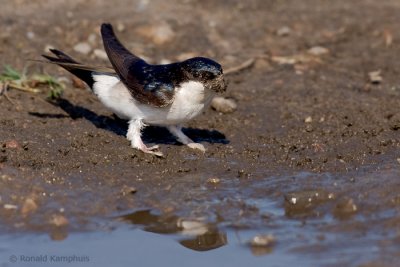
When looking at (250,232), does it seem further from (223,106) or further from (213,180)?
(223,106)

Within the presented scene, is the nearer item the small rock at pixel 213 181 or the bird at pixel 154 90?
the small rock at pixel 213 181

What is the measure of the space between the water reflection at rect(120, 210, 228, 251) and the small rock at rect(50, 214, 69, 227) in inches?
12.9

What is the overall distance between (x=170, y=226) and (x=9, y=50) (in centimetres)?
377

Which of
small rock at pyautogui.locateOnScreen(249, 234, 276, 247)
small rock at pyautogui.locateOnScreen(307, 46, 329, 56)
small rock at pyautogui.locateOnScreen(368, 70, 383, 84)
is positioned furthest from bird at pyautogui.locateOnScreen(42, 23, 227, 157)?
small rock at pyautogui.locateOnScreen(307, 46, 329, 56)

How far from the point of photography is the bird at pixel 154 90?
6137mm

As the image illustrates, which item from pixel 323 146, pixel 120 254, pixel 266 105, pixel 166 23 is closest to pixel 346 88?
pixel 266 105

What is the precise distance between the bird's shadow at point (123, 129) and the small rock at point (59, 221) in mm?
1686

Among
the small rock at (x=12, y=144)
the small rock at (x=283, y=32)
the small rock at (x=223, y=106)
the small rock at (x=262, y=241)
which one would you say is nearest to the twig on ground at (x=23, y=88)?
the small rock at (x=12, y=144)

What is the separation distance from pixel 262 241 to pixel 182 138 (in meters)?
1.89

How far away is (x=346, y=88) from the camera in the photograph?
7953 mm

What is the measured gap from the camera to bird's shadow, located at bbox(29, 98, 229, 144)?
6793mm

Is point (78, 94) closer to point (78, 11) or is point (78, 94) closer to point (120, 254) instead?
point (78, 11)

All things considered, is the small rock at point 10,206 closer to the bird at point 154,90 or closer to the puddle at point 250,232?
the puddle at point 250,232

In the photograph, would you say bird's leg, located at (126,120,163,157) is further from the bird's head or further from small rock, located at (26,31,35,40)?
small rock, located at (26,31,35,40)
